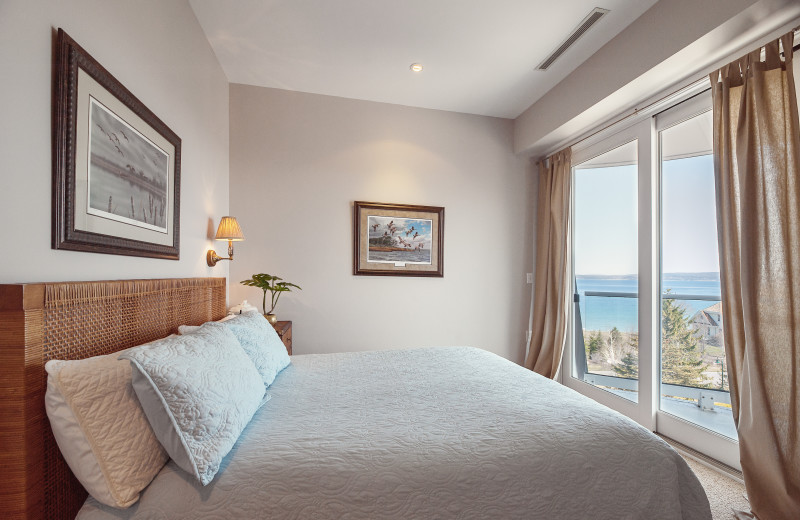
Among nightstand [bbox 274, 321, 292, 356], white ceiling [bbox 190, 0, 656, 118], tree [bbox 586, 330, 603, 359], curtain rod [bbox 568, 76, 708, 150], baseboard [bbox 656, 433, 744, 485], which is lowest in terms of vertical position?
baseboard [bbox 656, 433, 744, 485]

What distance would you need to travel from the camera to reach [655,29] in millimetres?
2279

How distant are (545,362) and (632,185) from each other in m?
1.83

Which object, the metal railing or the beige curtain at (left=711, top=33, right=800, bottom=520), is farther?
the metal railing

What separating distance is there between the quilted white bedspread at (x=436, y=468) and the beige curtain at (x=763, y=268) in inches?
38.6

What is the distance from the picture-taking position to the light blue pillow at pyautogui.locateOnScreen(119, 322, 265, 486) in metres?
1.04

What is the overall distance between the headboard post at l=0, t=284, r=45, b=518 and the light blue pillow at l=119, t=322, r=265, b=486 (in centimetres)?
24

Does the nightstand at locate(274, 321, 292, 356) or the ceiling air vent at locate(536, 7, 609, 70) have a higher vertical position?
the ceiling air vent at locate(536, 7, 609, 70)

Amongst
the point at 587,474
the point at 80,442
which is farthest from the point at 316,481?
the point at 587,474

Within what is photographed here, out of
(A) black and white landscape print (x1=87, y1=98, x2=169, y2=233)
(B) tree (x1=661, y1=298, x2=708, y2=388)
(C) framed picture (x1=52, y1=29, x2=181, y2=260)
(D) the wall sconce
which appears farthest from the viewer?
(D) the wall sconce

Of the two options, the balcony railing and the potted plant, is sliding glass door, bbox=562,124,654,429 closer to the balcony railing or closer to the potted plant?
the balcony railing

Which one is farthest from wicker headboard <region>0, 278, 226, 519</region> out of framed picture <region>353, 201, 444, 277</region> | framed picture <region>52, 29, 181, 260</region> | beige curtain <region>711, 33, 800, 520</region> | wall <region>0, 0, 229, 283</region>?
beige curtain <region>711, 33, 800, 520</region>

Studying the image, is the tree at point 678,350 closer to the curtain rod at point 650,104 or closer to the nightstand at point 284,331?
the curtain rod at point 650,104

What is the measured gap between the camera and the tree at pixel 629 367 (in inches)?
113

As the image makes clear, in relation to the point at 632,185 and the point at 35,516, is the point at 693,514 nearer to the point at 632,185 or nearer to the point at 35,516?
the point at 35,516
